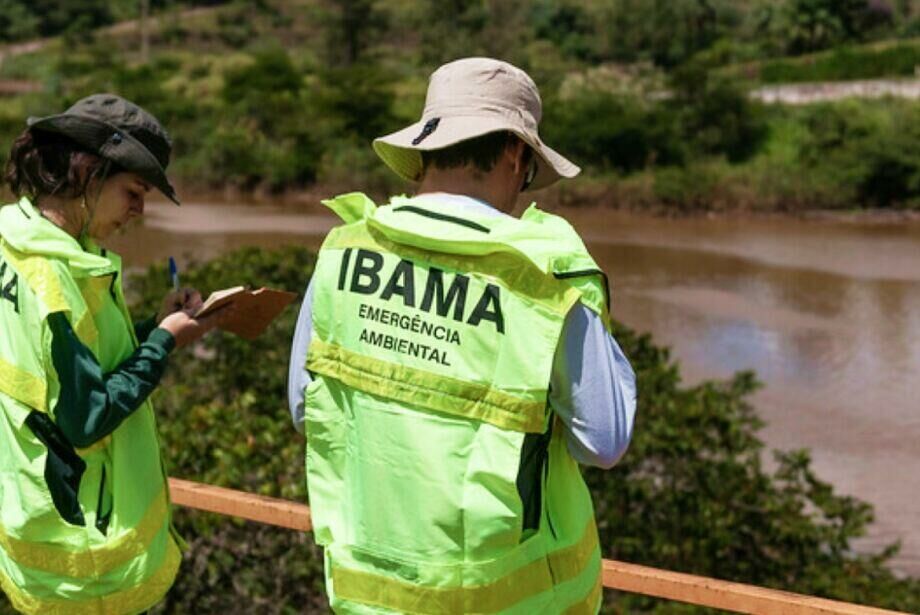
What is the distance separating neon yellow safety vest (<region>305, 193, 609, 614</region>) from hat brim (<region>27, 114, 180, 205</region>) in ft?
1.35

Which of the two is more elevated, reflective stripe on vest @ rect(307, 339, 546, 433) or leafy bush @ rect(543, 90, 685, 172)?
reflective stripe on vest @ rect(307, 339, 546, 433)

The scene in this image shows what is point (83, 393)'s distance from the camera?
6.31 feet

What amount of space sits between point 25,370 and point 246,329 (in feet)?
1.40

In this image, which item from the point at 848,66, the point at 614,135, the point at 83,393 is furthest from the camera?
the point at 848,66

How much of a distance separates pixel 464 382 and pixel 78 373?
0.60 metres

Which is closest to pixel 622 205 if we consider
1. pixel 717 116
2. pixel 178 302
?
pixel 717 116

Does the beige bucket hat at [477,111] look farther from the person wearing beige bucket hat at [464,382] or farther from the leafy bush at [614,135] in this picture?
the leafy bush at [614,135]

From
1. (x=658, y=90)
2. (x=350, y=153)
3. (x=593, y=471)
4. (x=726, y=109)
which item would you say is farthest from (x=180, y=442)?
(x=658, y=90)

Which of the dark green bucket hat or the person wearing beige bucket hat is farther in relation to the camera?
the dark green bucket hat

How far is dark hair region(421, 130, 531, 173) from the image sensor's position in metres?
1.74

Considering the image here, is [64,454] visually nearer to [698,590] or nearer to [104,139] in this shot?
[104,139]

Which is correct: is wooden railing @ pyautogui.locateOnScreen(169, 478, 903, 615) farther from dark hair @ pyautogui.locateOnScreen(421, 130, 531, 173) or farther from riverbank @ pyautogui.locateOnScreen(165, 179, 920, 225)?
riverbank @ pyautogui.locateOnScreen(165, 179, 920, 225)

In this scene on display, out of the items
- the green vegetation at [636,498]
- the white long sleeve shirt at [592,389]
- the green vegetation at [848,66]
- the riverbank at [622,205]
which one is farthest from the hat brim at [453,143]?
the green vegetation at [848,66]

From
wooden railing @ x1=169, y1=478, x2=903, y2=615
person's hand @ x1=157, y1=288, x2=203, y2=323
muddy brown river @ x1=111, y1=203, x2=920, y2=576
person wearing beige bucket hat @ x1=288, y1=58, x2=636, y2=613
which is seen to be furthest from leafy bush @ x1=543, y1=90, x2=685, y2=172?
person wearing beige bucket hat @ x1=288, y1=58, x2=636, y2=613
